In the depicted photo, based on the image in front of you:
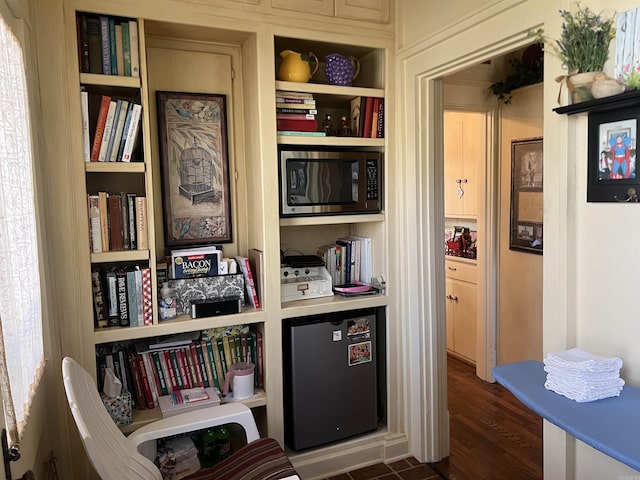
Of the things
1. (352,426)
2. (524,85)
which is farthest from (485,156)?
(352,426)

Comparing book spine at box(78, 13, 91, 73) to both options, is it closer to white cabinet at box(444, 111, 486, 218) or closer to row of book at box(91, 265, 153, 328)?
row of book at box(91, 265, 153, 328)

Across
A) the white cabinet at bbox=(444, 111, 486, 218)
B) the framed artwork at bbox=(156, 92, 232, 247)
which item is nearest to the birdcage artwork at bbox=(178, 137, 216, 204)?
the framed artwork at bbox=(156, 92, 232, 247)

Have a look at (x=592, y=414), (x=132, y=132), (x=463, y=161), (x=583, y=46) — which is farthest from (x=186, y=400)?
(x=463, y=161)

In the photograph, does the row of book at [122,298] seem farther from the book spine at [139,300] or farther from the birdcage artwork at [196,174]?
the birdcage artwork at [196,174]

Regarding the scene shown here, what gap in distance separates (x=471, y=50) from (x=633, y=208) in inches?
39.2

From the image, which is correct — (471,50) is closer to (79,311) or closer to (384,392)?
(384,392)

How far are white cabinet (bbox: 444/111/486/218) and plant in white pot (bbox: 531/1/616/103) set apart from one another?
2180mm

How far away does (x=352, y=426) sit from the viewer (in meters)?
2.65

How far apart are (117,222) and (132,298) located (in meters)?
0.35

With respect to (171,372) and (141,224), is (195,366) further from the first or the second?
(141,224)

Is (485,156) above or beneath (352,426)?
above

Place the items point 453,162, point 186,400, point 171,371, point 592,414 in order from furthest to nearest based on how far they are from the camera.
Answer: point 453,162 < point 171,371 < point 186,400 < point 592,414

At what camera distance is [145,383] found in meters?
2.33

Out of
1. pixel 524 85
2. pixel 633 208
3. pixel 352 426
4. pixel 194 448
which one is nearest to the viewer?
pixel 633 208
